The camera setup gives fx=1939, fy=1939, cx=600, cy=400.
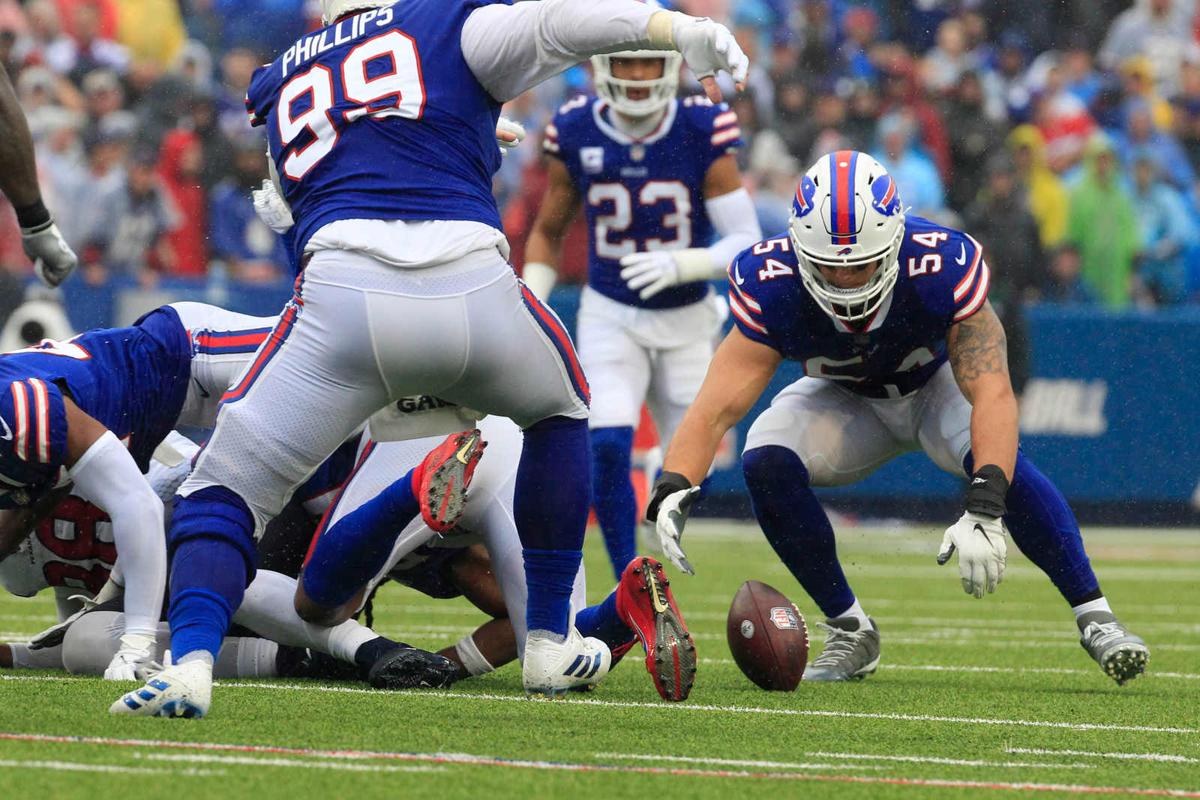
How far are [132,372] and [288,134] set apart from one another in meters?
1.07

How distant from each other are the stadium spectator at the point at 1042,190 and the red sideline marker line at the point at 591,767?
982 centimetres

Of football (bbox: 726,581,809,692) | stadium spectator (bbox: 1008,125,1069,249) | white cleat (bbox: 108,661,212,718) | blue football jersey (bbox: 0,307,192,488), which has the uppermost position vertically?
blue football jersey (bbox: 0,307,192,488)

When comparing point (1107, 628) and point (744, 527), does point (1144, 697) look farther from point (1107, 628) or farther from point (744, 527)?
point (744, 527)

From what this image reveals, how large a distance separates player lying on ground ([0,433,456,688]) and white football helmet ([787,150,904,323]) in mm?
1271

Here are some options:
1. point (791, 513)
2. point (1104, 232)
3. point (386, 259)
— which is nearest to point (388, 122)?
point (386, 259)

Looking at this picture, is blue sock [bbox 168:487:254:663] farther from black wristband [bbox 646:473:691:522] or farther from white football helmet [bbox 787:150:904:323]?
white football helmet [bbox 787:150:904:323]

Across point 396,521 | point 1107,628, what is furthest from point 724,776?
point 1107,628

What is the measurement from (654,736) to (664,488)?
104 cm

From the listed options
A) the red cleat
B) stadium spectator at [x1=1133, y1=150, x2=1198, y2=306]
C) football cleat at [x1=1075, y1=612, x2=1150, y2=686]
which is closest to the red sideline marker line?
the red cleat

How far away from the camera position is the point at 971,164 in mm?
12859

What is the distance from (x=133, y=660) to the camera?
176 inches

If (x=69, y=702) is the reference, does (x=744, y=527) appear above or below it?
below

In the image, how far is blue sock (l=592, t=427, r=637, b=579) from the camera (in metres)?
7.11

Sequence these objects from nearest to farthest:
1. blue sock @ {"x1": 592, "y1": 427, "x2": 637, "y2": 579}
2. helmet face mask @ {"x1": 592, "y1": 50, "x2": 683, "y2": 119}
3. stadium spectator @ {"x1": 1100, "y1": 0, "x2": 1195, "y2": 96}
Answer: blue sock @ {"x1": 592, "y1": 427, "x2": 637, "y2": 579} → helmet face mask @ {"x1": 592, "y1": 50, "x2": 683, "y2": 119} → stadium spectator @ {"x1": 1100, "y1": 0, "x2": 1195, "y2": 96}
